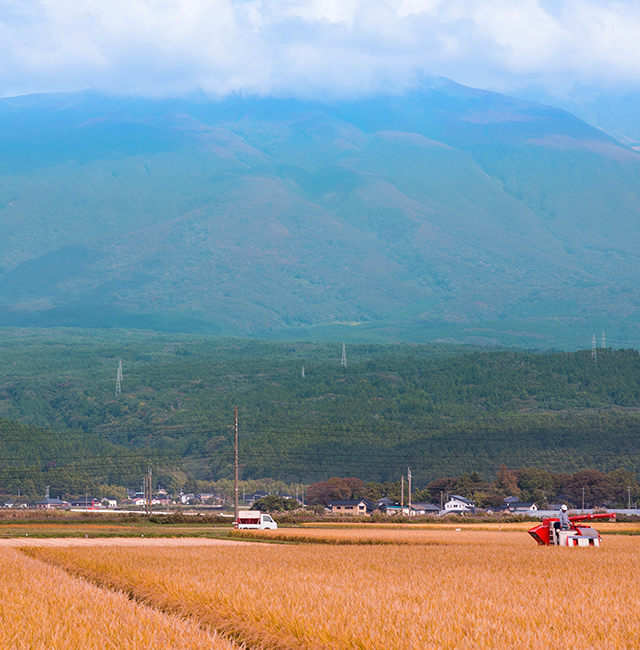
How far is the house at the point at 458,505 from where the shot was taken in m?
140

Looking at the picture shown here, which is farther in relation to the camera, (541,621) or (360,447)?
(360,447)

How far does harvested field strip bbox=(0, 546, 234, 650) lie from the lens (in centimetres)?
1518

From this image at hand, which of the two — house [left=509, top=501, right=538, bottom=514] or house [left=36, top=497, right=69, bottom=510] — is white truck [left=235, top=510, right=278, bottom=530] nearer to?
house [left=509, top=501, right=538, bottom=514]

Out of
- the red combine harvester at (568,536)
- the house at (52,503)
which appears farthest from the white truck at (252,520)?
the house at (52,503)

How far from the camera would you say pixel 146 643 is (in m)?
15.1

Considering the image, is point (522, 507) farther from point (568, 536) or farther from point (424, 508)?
point (568, 536)

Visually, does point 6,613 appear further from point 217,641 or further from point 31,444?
point 31,444

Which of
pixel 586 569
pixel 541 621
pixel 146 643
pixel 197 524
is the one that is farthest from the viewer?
pixel 197 524

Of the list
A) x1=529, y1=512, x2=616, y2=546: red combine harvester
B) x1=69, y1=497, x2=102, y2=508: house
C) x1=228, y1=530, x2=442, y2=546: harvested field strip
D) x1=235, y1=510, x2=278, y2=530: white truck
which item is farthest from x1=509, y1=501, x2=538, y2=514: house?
x1=529, y1=512, x2=616, y2=546: red combine harvester

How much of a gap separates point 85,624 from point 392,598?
627 centimetres

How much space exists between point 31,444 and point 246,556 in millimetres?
174845

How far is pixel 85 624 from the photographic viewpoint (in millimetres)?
16719

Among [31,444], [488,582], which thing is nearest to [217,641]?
[488,582]

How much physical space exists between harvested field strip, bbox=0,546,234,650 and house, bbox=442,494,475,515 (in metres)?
123
